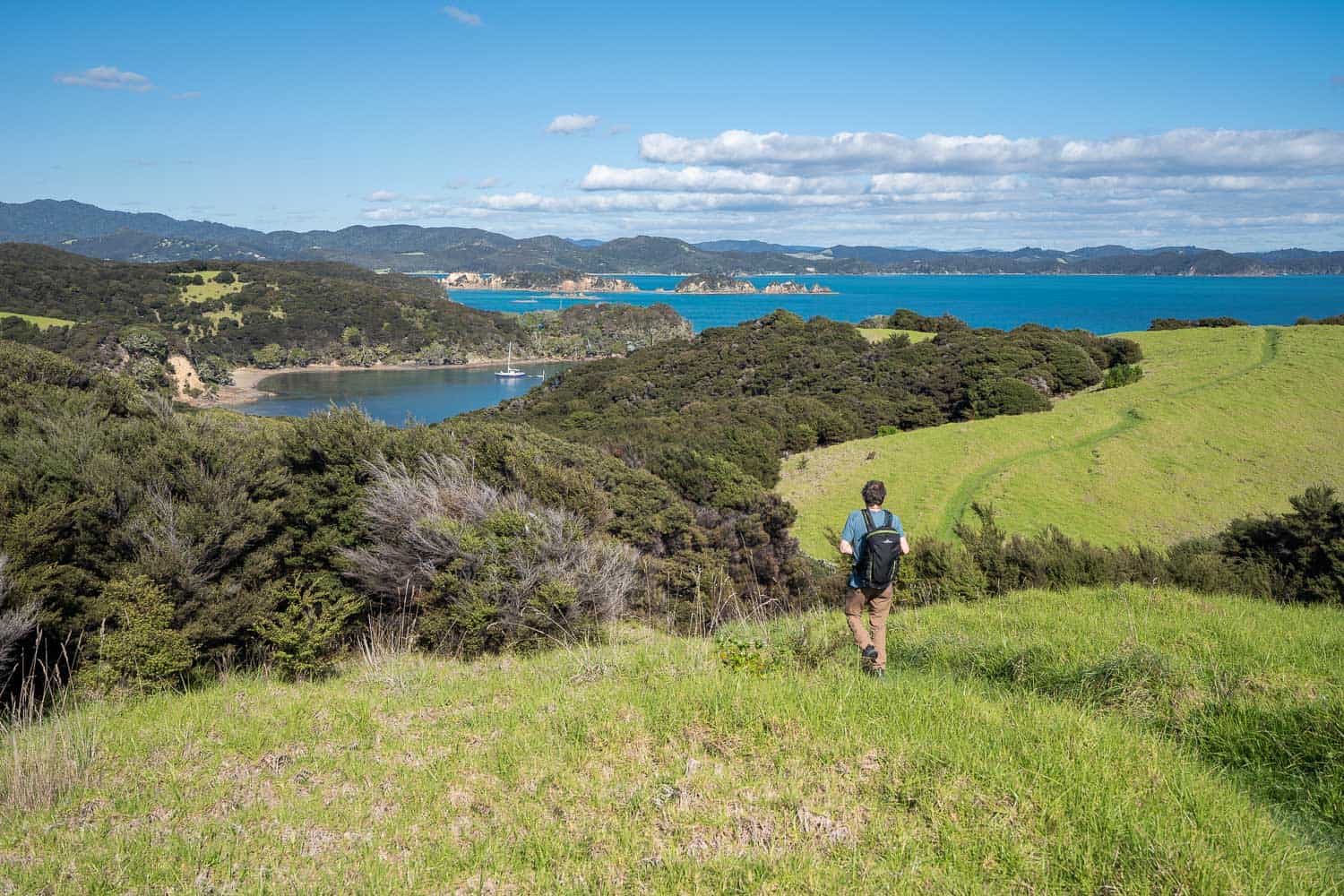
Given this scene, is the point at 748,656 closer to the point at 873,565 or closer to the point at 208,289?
the point at 873,565

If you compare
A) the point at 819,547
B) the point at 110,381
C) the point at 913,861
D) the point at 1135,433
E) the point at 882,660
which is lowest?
the point at 819,547

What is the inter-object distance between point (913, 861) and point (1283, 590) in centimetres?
998

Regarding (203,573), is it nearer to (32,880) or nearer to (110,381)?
(32,880)

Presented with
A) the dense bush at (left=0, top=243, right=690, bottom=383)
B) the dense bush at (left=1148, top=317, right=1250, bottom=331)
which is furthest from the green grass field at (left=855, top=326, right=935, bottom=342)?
the dense bush at (left=0, top=243, right=690, bottom=383)

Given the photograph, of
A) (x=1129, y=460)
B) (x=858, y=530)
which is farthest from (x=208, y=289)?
(x=858, y=530)

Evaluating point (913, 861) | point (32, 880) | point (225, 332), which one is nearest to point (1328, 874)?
point (913, 861)

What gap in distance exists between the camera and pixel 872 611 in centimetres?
556

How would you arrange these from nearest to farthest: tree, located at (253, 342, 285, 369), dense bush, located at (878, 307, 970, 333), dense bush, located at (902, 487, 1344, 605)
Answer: dense bush, located at (902, 487, 1344, 605)
dense bush, located at (878, 307, 970, 333)
tree, located at (253, 342, 285, 369)

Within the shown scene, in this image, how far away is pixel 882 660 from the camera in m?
5.30

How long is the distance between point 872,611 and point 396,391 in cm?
10744

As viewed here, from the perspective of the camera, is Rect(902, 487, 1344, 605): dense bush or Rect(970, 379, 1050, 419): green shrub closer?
Rect(902, 487, 1344, 605): dense bush

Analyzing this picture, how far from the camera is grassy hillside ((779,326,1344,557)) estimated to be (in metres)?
22.4

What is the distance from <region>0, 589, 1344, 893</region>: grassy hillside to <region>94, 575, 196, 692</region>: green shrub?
63 centimetres

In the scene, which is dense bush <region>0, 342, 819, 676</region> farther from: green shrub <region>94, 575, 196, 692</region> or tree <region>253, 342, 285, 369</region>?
tree <region>253, 342, 285, 369</region>
